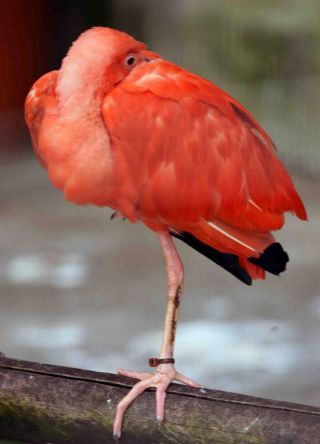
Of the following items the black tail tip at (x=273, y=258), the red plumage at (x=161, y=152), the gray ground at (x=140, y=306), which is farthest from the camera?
the gray ground at (x=140, y=306)

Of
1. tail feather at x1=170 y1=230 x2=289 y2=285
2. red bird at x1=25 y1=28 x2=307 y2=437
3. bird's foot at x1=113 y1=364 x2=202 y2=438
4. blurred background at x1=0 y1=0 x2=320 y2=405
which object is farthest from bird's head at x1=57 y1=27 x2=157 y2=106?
blurred background at x1=0 y1=0 x2=320 y2=405

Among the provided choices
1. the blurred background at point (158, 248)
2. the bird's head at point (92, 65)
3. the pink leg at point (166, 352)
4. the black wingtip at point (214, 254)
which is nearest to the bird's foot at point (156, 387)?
the pink leg at point (166, 352)

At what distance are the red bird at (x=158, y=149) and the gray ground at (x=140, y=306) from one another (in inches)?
52.8

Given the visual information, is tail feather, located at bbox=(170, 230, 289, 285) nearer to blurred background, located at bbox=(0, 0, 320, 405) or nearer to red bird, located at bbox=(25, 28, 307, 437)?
red bird, located at bbox=(25, 28, 307, 437)

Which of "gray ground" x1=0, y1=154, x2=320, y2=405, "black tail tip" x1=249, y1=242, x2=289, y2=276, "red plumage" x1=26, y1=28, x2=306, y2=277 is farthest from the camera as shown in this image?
→ "gray ground" x1=0, y1=154, x2=320, y2=405

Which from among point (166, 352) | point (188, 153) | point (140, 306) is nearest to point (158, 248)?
point (140, 306)

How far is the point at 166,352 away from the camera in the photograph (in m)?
1.24

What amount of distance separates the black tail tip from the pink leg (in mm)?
107

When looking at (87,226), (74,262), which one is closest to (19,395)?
(74,262)

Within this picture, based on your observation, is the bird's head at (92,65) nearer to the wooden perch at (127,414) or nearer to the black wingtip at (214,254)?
the black wingtip at (214,254)

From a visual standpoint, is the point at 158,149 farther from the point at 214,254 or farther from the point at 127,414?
the point at 127,414

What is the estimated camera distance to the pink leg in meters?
1.23

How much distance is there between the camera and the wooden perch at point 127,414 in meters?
1.20

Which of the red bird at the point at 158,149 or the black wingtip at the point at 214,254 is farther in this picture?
the black wingtip at the point at 214,254
